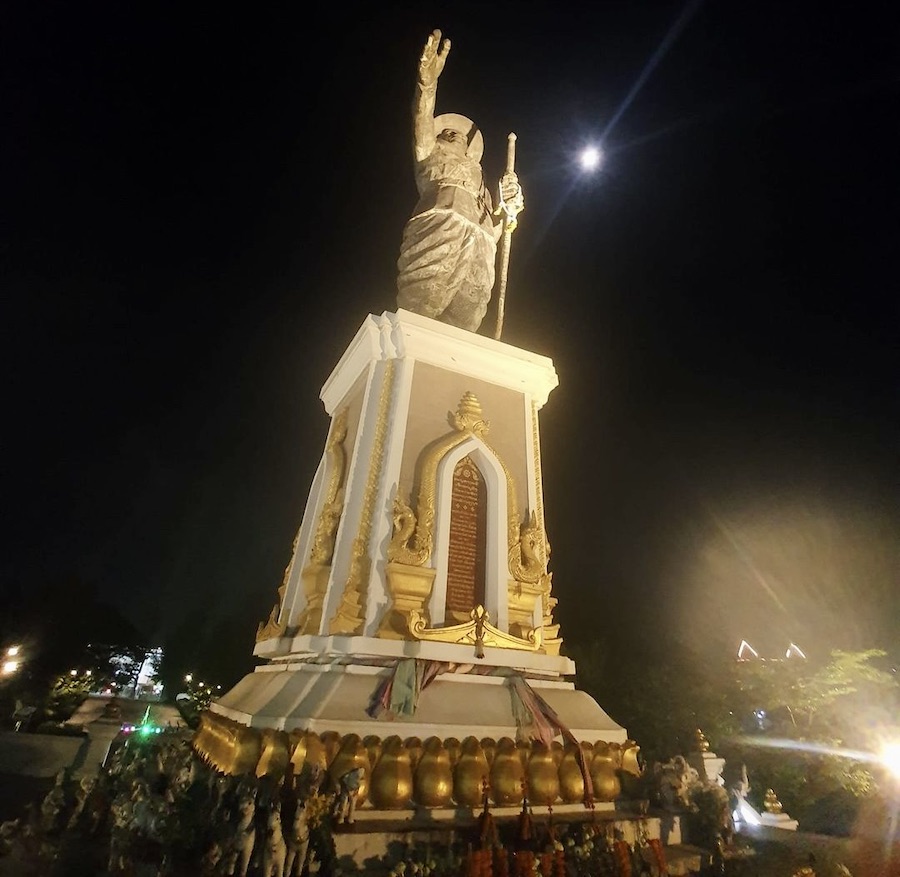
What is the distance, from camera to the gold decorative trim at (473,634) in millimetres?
5664

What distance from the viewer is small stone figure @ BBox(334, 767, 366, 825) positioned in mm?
4039

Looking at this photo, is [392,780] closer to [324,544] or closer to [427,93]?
[324,544]

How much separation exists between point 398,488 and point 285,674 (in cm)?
230

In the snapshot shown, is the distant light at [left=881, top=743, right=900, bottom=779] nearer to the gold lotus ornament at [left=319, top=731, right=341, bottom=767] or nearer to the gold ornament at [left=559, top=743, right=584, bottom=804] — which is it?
the gold ornament at [left=559, top=743, right=584, bottom=804]

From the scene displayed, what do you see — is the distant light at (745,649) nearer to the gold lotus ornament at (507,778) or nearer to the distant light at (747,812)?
the distant light at (747,812)

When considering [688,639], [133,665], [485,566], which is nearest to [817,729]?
[688,639]

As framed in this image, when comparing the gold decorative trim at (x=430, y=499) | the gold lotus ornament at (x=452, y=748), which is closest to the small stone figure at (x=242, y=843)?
the gold lotus ornament at (x=452, y=748)

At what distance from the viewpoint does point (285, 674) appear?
19.0 feet

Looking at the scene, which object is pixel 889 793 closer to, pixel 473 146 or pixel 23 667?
pixel 473 146

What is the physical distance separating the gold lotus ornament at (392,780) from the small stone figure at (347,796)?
0.88 ft

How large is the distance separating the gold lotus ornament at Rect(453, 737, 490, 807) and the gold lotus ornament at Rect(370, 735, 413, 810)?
402mm

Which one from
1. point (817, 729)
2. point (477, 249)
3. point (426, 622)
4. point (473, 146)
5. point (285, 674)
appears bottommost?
point (285, 674)

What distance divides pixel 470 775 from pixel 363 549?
99.4 inches

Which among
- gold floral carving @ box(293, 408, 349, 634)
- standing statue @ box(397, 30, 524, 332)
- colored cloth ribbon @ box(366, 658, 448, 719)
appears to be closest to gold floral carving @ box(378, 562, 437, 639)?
colored cloth ribbon @ box(366, 658, 448, 719)
